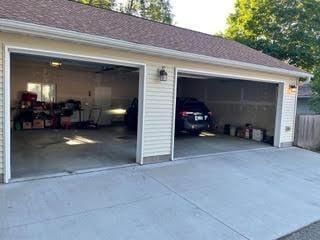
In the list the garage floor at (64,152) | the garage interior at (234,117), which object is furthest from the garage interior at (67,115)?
the garage interior at (234,117)

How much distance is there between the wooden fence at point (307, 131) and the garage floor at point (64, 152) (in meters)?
6.06

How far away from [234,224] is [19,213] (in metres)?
2.93

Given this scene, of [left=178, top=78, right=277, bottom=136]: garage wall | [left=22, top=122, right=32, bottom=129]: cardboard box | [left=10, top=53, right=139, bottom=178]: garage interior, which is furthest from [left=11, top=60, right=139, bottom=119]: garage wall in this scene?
[left=178, top=78, right=277, bottom=136]: garage wall

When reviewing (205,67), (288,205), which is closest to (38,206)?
(288,205)

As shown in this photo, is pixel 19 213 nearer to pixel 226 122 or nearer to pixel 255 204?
pixel 255 204

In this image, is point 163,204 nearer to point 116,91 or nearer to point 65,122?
point 65,122

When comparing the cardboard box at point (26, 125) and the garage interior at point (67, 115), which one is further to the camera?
the cardboard box at point (26, 125)

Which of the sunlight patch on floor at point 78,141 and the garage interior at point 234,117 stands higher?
the garage interior at point 234,117

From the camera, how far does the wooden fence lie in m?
9.83

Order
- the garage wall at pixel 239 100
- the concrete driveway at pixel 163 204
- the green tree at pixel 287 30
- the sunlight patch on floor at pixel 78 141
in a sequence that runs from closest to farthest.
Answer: the concrete driveway at pixel 163 204 < the sunlight patch on floor at pixel 78 141 < the garage wall at pixel 239 100 < the green tree at pixel 287 30

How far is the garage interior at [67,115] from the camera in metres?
6.36

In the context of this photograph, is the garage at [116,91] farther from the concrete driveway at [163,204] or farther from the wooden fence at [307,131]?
the concrete driveway at [163,204]

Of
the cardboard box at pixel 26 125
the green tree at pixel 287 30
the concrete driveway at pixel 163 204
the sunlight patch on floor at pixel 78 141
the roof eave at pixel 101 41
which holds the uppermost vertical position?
the green tree at pixel 287 30

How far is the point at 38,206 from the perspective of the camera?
152 inches
